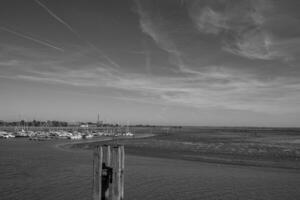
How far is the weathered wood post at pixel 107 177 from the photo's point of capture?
1425 cm

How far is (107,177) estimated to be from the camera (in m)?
15.0

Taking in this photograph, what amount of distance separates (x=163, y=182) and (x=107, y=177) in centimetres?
1083

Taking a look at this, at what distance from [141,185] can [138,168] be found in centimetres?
873

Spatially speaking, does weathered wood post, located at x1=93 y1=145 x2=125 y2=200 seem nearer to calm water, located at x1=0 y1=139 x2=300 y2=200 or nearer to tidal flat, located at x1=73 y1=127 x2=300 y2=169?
calm water, located at x1=0 y1=139 x2=300 y2=200

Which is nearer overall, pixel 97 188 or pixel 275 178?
pixel 97 188

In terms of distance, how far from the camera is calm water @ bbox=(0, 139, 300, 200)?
2052 cm

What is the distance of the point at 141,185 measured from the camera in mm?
23562

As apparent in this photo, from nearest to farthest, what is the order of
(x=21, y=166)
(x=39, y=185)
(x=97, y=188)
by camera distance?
1. (x=97, y=188)
2. (x=39, y=185)
3. (x=21, y=166)

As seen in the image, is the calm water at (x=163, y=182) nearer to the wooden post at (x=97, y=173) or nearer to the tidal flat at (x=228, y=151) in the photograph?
the wooden post at (x=97, y=173)

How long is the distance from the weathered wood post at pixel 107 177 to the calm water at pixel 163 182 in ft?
16.6

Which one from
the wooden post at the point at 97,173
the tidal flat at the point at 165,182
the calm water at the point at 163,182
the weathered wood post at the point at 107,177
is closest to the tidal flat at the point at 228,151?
the tidal flat at the point at 165,182

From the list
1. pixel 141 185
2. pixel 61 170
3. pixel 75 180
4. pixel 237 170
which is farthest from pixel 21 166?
pixel 237 170

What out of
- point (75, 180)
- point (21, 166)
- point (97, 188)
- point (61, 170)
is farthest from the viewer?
point (21, 166)

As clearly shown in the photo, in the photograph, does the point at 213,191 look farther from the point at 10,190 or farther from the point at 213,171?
the point at 10,190
